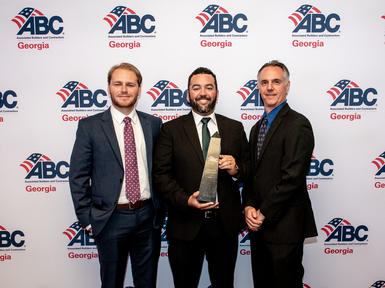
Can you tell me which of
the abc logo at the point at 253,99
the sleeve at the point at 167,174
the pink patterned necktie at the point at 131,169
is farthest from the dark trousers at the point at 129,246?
the abc logo at the point at 253,99

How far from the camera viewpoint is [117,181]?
74.6 inches

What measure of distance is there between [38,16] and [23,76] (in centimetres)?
57

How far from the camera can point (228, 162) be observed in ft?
6.00

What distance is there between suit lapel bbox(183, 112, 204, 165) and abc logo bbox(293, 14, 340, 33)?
140 cm

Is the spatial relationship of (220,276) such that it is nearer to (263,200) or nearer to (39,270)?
(263,200)

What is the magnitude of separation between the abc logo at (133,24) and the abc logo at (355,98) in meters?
1.87

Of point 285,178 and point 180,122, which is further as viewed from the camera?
point 180,122

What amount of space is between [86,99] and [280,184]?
1.89 meters

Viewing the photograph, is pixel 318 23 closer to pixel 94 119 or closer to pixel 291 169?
pixel 291 169

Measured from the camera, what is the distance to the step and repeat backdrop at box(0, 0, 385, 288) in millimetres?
2496

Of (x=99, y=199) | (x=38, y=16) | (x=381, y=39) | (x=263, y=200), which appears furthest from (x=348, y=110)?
(x=38, y=16)

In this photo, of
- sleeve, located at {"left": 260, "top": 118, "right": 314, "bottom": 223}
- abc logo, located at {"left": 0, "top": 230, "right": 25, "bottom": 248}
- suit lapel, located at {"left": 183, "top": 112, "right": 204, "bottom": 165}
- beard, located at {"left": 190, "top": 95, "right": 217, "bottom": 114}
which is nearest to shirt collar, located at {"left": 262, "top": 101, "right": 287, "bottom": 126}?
sleeve, located at {"left": 260, "top": 118, "right": 314, "bottom": 223}

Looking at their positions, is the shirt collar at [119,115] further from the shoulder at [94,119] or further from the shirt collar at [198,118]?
the shirt collar at [198,118]

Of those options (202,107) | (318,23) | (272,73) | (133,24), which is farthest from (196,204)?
(318,23)
